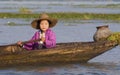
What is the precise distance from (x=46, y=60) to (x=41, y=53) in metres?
0.35

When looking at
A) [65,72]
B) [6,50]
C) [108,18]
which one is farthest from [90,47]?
[108,18]

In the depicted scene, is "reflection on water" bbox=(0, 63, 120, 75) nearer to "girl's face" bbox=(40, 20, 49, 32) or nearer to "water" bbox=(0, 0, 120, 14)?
"girl's face" bbox=(40, 20, 49, 32)

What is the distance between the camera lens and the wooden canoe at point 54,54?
11704 millimetres

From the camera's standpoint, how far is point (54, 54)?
12.0m

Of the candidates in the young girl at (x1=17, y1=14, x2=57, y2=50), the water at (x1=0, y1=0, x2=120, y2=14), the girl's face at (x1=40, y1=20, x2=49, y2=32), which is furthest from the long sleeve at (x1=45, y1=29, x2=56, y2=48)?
the water at (x1=0, y1=0, x2=120, y2=14)

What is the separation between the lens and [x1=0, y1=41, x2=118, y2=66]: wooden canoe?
11704 mm

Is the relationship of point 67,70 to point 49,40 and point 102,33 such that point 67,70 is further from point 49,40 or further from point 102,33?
point 102,33

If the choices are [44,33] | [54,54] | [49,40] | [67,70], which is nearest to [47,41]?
[49,40]

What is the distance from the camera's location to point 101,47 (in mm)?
12328

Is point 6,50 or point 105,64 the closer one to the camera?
point 6,50

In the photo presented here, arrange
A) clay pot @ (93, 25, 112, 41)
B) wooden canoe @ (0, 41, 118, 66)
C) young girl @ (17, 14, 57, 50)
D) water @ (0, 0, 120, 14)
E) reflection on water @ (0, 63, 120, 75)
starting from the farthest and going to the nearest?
water @ (0, 0, 120, 14) → clay pot @ (93, 25, 112, 41) → young girl @ (17, 14, 57, 50) → wooden canoe @ (0, 41, 118, 66) → reflection on water @ (0, 63, 120, 75)

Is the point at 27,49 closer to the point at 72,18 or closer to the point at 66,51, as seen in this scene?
the point at 66,51

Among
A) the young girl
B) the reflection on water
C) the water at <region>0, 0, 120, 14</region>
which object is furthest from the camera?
the water at <region>0, 0, 120, 14</region>

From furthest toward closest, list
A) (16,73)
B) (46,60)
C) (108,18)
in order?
(108,18)
(46,60)
(16,73)
